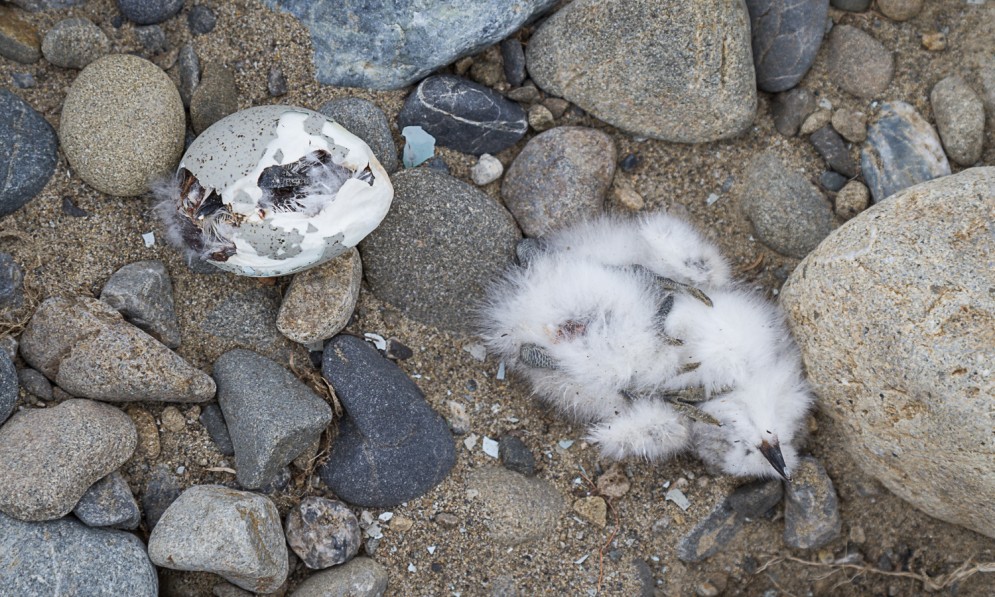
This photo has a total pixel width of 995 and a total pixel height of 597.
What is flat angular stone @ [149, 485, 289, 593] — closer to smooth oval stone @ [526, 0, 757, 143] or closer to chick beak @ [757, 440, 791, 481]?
chick beak @ [757, 440, 791, 481]

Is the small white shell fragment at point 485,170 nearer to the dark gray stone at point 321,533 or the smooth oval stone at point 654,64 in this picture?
the smooth oval stone at point 654,64

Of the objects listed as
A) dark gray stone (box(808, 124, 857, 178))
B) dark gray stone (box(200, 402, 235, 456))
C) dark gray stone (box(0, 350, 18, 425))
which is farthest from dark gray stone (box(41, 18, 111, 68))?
dark gray stone (box(808, 124, 857, 178))

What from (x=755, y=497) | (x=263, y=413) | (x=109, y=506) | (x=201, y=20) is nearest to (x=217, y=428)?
(x=263, y=413)

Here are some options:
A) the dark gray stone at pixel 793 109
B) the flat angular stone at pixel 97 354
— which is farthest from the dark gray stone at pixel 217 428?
the dark gray stone at pixel 793 109

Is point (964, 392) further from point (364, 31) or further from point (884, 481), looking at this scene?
point (364, 31)

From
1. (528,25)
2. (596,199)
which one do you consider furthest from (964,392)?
(528,25)

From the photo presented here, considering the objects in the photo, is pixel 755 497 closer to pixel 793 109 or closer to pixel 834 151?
pixel 834 151
